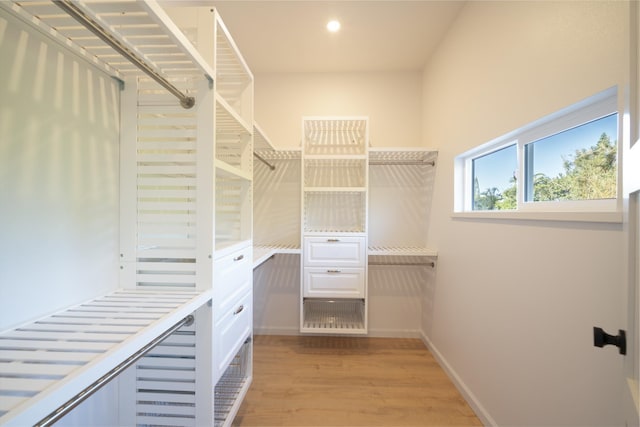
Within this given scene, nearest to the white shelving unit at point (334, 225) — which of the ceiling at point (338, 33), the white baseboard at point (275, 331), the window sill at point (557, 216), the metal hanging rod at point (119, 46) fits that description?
the white baseboard at point (275, 331)

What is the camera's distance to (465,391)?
5.61 ft

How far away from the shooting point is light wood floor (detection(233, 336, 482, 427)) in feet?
5.21

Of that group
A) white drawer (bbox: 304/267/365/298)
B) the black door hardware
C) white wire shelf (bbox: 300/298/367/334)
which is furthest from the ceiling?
white wire shelf (bbox: 300/298/367/334)

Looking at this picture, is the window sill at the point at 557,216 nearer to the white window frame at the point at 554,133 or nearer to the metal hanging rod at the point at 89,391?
the white window frame at the point at 554,133

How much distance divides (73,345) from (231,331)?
725mm

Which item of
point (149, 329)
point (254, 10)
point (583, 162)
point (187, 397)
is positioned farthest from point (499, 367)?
point (254, 10)

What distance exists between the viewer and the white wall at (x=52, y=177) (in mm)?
761

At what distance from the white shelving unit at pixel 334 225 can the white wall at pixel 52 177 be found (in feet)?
A: 4.58

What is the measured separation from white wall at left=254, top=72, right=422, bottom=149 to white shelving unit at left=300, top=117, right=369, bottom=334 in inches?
9.1

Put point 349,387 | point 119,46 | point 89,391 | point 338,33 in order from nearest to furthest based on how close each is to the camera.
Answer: point 89,391 < point 119,46 < point 349,387 < point 338,33

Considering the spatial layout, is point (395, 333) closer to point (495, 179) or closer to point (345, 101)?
point (495, 179)

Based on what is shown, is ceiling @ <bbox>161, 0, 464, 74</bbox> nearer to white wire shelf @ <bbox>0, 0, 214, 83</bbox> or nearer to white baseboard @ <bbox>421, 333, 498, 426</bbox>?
white wire shelf @ <bbox>0, 0, 214, 83</bbox>

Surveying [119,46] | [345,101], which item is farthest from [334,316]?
[119,46]

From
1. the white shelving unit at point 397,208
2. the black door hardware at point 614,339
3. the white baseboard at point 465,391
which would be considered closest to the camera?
the black door hardware at point 614,339
